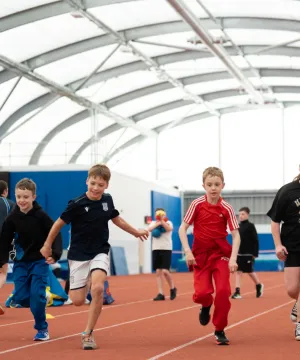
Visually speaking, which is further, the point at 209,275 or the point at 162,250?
the point at 162,250

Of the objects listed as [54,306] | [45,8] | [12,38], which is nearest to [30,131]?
[12,38]

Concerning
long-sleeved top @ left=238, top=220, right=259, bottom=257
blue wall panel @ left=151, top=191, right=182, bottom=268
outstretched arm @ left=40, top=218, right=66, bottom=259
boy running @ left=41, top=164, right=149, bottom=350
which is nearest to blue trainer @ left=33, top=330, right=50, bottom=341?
boy running @ left=41, top=164, right=149, bottom=350

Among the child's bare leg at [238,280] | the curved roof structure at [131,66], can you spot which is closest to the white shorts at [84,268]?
the child's bare leg at [238,280]

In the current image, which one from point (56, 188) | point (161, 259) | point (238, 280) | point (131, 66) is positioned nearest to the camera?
point (161, 259)

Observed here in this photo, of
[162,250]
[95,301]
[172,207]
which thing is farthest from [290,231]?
[172,207]

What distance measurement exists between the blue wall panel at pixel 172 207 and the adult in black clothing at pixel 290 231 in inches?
1196

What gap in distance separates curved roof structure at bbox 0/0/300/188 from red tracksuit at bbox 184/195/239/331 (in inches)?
633

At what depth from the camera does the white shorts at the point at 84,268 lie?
8.55 meters

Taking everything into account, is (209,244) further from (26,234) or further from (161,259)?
(161,259)

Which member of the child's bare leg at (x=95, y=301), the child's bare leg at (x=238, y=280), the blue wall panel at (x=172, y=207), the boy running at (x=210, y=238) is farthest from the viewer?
the blue wall panel at (x=172, y=207)

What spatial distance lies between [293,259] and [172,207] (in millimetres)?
34826

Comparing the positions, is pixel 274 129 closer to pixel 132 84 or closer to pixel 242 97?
pixel 242 97

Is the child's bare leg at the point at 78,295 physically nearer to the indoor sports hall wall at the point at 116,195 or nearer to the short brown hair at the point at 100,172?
the short brown hair at the point at 100,172

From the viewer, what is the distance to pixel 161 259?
17328 mm
